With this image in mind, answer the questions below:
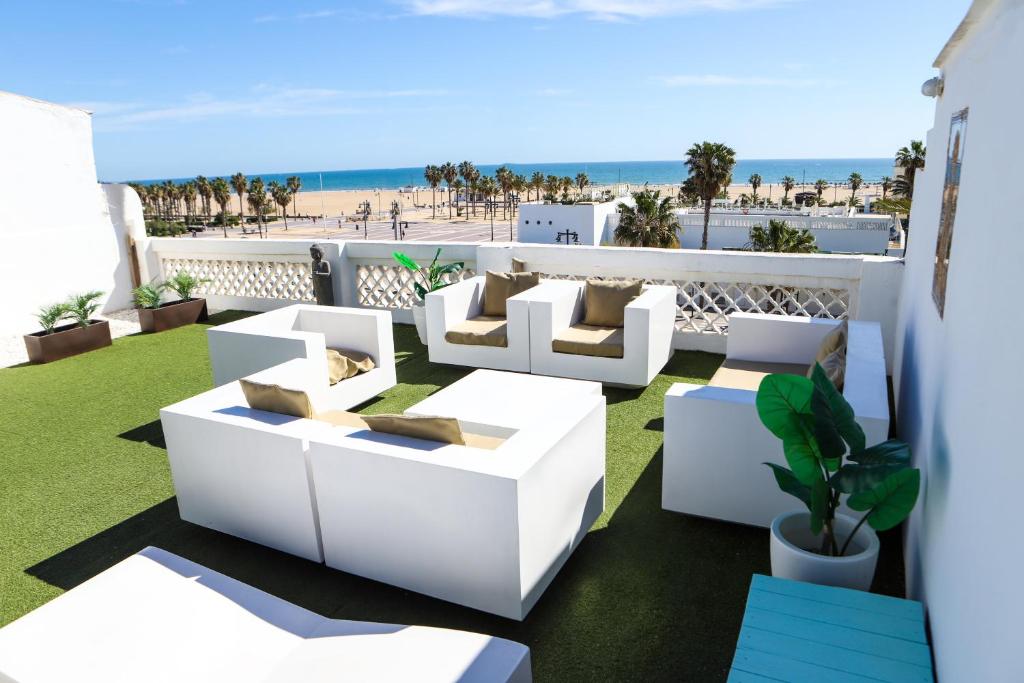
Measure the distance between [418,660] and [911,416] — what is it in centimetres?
264

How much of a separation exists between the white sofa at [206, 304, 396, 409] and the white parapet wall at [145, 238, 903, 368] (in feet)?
6.87

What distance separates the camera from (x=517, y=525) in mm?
2439

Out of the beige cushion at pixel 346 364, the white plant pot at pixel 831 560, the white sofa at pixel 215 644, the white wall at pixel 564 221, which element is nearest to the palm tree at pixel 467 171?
the white wall at pixel 564 221

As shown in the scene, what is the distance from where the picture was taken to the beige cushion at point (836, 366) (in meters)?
3.14

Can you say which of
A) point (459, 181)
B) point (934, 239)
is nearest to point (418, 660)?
point (934, 239)

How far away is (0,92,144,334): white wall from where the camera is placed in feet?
24.3

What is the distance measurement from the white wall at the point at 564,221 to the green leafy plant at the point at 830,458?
35865mm

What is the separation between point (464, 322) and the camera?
5906 millimetres

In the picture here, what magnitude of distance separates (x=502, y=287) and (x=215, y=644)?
4392 mm

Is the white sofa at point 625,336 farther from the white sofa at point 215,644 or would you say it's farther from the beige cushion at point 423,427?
the white sofa at point 215,644

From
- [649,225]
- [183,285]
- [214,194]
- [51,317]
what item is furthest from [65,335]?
[214,194]

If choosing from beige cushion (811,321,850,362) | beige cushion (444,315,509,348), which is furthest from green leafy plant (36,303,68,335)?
beige cushion (811,321,850,362)

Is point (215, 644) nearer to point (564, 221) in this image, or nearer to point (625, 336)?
point (625, 336)

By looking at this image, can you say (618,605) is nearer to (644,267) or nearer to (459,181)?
(644,267)
